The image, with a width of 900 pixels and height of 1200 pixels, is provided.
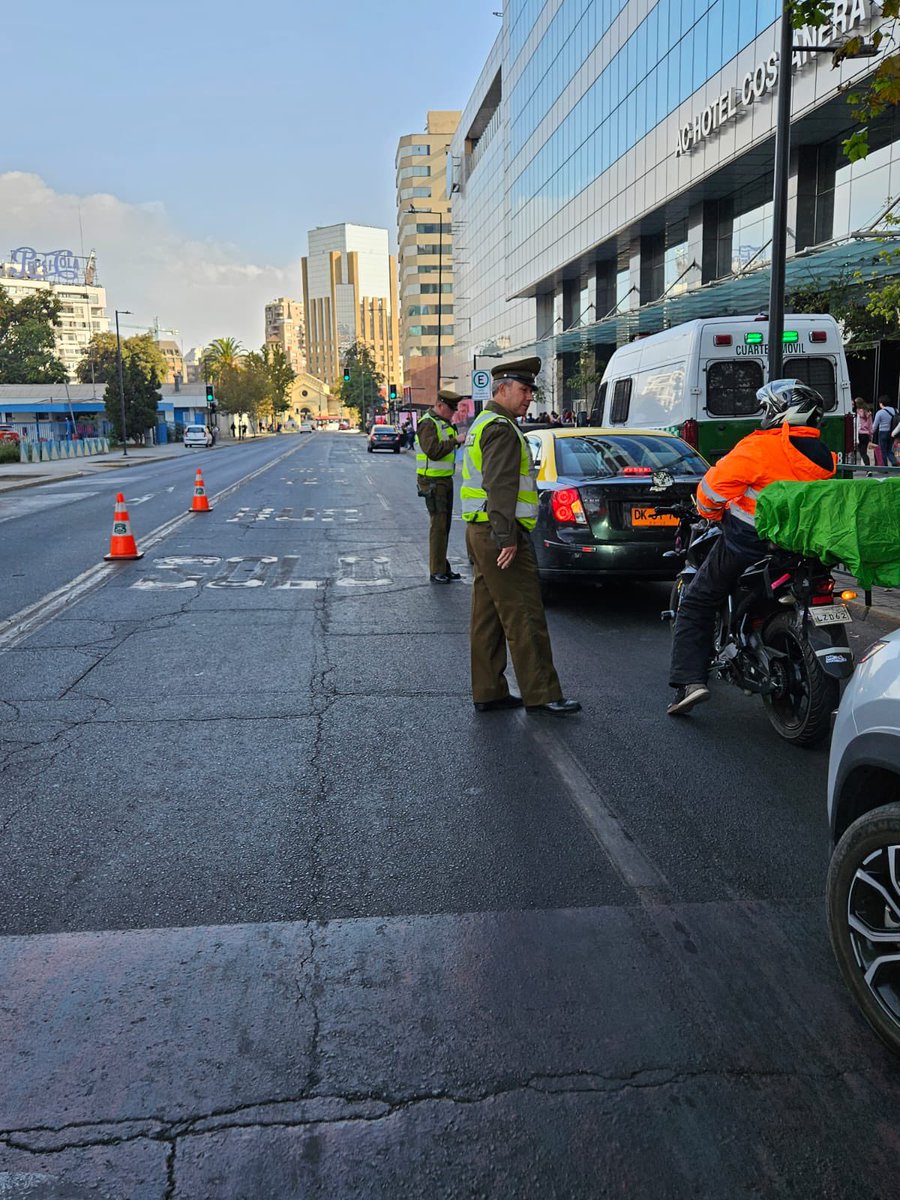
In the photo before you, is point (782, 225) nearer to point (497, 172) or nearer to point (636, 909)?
point (636, 909)

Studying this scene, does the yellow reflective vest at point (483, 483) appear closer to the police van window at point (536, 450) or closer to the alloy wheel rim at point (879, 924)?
the alloy wheel rim at point (879, 924)

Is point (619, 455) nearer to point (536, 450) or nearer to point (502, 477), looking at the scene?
point (536, 450)

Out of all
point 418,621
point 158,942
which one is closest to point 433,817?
point 158,942

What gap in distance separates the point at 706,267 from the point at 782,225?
2119 cm

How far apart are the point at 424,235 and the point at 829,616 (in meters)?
124

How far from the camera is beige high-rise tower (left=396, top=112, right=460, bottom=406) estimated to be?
11994cm

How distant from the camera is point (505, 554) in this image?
5.73 m

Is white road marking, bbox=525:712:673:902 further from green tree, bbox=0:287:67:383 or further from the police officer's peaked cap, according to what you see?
green tree, bbox=0:287:67:383

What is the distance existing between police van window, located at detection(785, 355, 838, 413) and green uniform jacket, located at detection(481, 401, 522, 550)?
8.70 metres

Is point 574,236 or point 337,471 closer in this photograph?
point 337,471

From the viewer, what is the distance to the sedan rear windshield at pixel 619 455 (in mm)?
9156

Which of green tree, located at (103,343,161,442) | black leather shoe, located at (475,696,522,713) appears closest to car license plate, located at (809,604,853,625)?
black leather shoe, located at (475,696,522,713)

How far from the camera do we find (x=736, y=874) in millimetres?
3822

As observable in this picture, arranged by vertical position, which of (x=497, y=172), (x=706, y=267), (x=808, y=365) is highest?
(x=497, y=172)
